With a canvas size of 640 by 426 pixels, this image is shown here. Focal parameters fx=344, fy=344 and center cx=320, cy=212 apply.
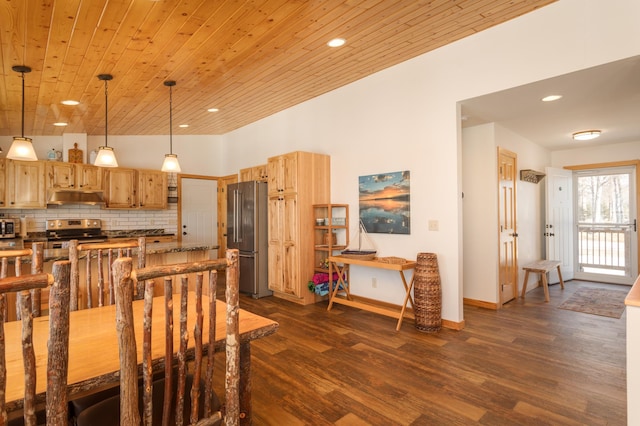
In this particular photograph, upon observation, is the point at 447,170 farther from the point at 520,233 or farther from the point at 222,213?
the point at 222,213

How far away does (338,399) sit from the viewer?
2307 mm

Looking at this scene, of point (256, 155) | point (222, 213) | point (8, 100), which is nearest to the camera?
point (8, 100)

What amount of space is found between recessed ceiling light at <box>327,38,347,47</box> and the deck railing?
5.98 meters

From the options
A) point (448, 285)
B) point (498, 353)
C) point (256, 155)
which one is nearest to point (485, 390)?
point (498, 353)

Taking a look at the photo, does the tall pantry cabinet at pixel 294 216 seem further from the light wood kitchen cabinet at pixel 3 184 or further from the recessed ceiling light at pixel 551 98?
the light wood kitchen cabinet at pixel 3 184

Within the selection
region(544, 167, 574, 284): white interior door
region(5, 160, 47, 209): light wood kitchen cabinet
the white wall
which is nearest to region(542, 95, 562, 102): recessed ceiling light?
the white wall

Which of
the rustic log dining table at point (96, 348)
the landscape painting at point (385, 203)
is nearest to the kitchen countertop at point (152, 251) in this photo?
the rustic log dining table at point (96, 348)

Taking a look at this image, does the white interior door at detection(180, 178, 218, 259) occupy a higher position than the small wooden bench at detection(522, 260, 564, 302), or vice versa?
the white interior door at detection(180, 178, 218, 259)

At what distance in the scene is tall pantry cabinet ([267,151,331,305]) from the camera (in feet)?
15.5

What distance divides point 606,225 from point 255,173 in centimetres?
644

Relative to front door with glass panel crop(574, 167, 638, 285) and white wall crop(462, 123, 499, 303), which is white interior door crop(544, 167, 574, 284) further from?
white wall crop(462, 123, 499, 303)

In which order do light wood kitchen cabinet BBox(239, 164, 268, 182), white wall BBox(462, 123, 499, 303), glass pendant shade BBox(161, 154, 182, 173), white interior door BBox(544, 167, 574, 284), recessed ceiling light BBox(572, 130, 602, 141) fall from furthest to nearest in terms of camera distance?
light wood kitchen cabinet BBox(239, 164, 268, 182)
white interior door BBox(544, 167, 574, 284)
recessed ceiling light BBox(572, 130, 602, 141)
white wall BBox(462, 123, 499, 303)
glass pendant shade BBox(161, 154, 182, 173)

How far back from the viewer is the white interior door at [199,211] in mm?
7062

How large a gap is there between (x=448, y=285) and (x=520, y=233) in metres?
2.36
